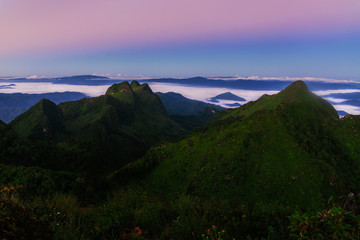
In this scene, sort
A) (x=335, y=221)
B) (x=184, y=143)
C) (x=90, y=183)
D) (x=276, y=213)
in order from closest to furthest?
(x=335, y=221)
(x=276, y=213)
(x=90, y=183)
(x=184, y=143)

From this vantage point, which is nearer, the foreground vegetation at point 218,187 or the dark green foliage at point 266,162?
the foreground vegetation at point 218,187

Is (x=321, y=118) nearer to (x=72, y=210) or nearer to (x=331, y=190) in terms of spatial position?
(x=331, y=190)

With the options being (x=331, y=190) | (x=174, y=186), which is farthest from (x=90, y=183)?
(x=331, y=190)

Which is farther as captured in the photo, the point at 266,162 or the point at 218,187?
the point at 266,162

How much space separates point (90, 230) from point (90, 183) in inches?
2058

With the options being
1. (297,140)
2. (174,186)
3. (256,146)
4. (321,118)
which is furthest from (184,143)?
(321,118)

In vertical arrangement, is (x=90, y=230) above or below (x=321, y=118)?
above

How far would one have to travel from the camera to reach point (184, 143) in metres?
108

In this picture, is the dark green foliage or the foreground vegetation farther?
the dark green foliage

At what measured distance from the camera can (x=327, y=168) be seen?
2891 inches

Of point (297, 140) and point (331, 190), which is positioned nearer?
point (331, 190)

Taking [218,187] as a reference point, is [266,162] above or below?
above

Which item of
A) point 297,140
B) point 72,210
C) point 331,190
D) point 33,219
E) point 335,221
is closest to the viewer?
point 335,221

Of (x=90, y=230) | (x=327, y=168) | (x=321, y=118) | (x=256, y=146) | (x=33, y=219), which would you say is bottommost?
(x=327, y=168)
